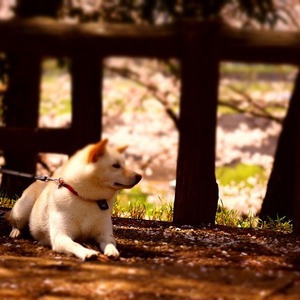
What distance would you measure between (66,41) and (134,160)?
7825 millimetres

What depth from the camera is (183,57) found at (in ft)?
18.0

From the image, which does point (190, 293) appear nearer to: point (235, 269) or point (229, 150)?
point (235, 269)

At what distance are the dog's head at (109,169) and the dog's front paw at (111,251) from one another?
384 mm

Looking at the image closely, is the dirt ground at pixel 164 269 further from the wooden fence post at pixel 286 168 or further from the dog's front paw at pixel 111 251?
the wooden fence post at pixel 286 168

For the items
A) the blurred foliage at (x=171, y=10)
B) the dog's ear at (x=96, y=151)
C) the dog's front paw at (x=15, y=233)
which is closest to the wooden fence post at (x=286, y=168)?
the blurred foliage at (x=171, y=10)

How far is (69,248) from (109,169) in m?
0.58

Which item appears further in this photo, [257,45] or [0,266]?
[257,45]

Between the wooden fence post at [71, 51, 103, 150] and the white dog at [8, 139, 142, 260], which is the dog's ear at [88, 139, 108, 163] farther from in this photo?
the wooden fence post at [71, 51, 103, 150]

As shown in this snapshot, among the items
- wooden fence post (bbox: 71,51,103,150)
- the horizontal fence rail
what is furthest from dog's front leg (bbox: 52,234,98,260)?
the horizontal fence rail

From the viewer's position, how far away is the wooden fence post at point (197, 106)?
544 centimetres

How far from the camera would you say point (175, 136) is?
13.9m

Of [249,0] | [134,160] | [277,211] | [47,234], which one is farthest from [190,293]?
[134,160]

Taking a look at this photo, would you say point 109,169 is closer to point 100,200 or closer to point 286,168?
point 100,200

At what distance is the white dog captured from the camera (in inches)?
170
